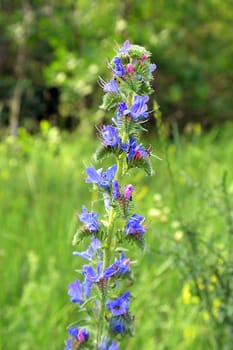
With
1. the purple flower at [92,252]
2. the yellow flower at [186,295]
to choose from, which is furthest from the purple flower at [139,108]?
the yellow flower at [186,295]

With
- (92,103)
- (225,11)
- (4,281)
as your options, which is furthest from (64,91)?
(4,281)

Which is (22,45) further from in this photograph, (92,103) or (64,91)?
(92,103)

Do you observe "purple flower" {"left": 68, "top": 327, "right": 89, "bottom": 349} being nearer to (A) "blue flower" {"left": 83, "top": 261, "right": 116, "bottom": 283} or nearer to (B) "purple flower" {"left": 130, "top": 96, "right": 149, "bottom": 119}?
(A) "blue flower" {"left": 83, "top": 261, "right": 116, "bottom": 283}

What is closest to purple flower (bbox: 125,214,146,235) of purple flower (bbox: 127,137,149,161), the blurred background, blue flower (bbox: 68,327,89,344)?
purple flower (bbox: 127,137,149,161)

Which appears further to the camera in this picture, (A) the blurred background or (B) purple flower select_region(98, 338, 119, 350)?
(A) the blurred background

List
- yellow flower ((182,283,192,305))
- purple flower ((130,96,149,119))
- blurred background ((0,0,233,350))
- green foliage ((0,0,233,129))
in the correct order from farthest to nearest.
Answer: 1. green foliage ((0,0,233,129))
2. yellow flower ((182,283,192,305))
3. blurred background ((0,0,233,350))
4. purple flower ((130,96,149,119))

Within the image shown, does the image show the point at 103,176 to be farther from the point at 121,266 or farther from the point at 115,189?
the point at 121,266

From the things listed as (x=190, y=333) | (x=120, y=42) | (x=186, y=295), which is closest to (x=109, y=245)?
(x=190, y=333)
